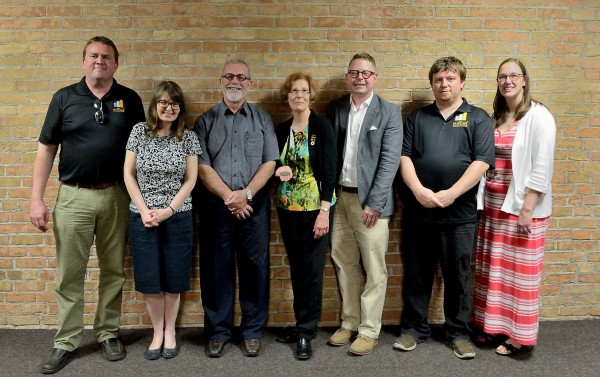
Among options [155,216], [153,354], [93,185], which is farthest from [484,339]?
[93,185]

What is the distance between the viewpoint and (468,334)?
3.44 meters

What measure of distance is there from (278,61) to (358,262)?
60.3 inches

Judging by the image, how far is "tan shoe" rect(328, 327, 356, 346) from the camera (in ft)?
11.1

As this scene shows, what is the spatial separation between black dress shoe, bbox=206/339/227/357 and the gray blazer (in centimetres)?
131

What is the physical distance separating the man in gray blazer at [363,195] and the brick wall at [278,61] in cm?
27

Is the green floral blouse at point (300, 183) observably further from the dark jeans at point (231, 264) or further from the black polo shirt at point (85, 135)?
the black polo shirt at point (85, 135)

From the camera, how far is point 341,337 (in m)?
3.40

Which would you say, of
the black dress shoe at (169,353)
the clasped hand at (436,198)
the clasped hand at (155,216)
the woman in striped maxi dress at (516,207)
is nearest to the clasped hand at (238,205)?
the clasped hand at (155,216)

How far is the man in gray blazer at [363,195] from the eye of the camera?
3.20 meters

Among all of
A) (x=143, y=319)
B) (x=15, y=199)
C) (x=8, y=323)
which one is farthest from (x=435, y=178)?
(x=8, y=323)

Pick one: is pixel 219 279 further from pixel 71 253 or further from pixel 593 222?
pixel 593 222

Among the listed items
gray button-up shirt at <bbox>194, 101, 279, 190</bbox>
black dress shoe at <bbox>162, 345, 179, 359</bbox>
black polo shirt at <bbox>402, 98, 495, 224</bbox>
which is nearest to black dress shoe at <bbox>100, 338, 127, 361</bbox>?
black dress shoe at <bbox>162, 345, 179, 359</bbox>

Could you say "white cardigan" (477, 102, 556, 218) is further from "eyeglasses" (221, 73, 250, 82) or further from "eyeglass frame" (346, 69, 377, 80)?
"eyeglasses" (221, 73, 250, 82)

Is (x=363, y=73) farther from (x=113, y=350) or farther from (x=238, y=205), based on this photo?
(x=113, y=350)
